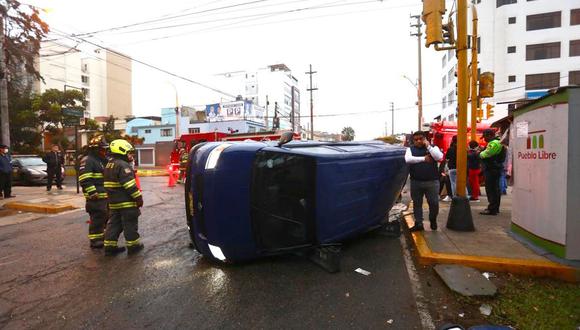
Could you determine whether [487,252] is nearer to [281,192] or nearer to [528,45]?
[281,192]

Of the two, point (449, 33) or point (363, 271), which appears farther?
point (449, 33)

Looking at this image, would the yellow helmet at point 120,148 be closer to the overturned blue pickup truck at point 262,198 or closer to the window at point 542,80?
the overturned blue pickup truck at point 262,198

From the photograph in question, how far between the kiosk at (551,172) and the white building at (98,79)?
83897 millimetres

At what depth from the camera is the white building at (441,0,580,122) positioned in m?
36.8

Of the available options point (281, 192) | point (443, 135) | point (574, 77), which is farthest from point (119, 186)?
point (574, 77)

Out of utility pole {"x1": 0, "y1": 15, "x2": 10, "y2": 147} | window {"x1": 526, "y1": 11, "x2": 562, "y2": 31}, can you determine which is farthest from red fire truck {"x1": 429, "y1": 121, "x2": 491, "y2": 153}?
window {"x1": 526, "y1": 11, "x2": 562, "y2": 31}

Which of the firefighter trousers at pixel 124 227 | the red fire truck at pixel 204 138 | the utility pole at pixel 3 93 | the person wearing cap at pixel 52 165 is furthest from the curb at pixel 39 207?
the red fire truck at pixel 204 138

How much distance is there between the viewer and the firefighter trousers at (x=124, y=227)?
555 centimetres

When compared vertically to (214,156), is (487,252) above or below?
below

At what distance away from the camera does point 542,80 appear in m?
37.4

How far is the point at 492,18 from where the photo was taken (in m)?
38.8

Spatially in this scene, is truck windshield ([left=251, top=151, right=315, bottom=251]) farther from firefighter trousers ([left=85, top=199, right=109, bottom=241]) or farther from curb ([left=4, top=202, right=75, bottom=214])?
curb ([left=4, top=202, right=75, bottom=214])

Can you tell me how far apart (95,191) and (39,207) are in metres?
5.29

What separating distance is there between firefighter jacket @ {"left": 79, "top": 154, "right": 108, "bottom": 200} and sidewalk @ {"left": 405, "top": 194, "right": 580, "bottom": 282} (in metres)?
5.23
